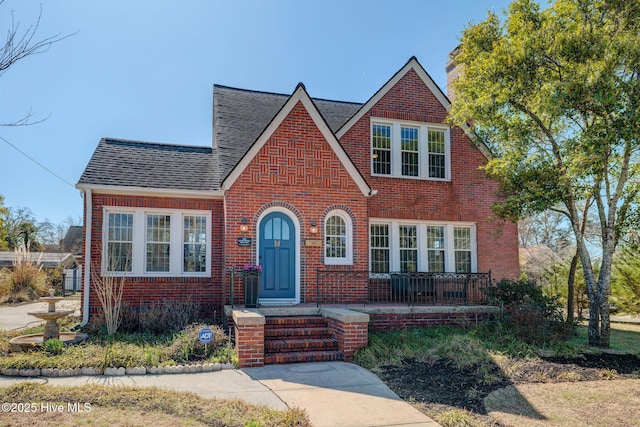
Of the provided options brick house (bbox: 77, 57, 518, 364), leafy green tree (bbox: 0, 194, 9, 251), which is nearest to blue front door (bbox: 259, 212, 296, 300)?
brick house (bbox: 77, 57, 518, 364)

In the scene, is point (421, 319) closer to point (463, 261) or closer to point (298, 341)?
point (298, 341)

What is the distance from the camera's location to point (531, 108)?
10562 mm

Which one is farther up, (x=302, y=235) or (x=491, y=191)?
(x=491, y=191)

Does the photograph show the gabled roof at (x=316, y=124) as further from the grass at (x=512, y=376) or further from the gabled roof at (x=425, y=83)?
the grass at (x=512, y=376)

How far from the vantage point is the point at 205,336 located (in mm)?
8414

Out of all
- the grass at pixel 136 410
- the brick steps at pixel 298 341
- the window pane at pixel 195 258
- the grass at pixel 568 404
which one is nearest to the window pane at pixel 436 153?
the brick steps at pixel 298 341

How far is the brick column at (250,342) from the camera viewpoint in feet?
26.4

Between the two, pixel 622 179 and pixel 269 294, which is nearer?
pixel 622 179

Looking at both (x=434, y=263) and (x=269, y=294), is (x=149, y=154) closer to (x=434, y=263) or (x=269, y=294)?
(x=269, y=294)

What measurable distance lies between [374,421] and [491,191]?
11.2 meters

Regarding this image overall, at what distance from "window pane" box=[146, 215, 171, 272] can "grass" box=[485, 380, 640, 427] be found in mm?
8755

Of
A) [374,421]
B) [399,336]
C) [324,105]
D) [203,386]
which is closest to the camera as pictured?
[374,421]

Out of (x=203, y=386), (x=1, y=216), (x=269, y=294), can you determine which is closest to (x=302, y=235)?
(x=269, y=294)

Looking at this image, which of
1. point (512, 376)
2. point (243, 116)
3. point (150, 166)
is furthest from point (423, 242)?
point (150, 166)
